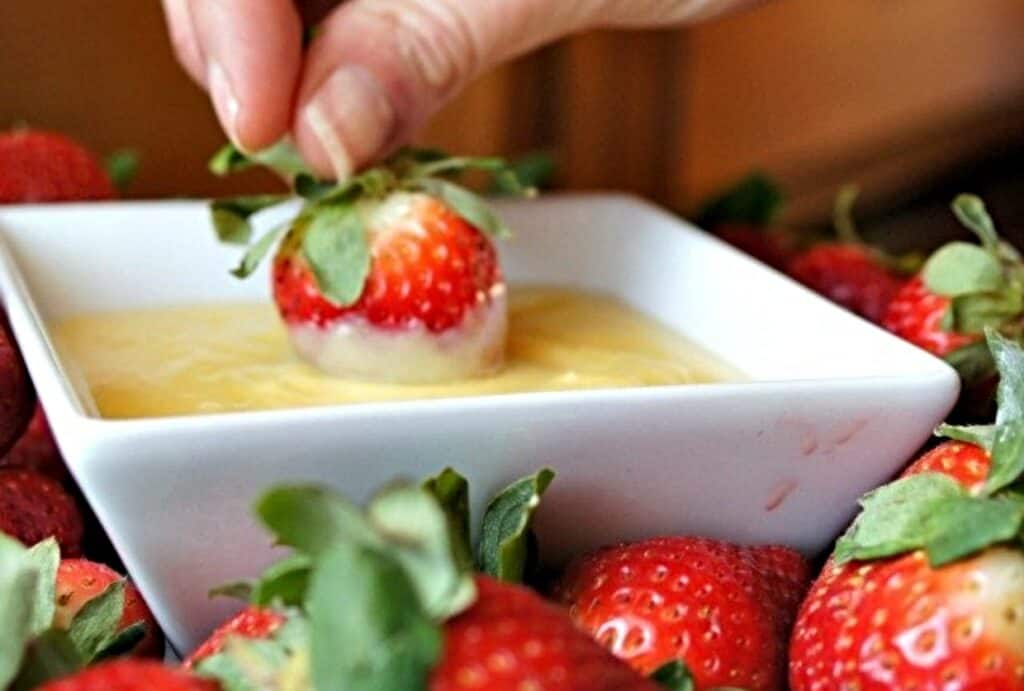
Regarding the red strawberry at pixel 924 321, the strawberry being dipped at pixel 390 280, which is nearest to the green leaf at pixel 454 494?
the strawberry being dipped at pixel 390 280

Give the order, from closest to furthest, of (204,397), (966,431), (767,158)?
(966,431) → (204,397) → (767,158)

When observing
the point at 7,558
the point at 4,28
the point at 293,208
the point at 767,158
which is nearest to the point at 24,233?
the point at 293,208

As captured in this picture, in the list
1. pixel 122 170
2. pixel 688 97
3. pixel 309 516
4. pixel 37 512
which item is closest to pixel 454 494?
pixel 309 516

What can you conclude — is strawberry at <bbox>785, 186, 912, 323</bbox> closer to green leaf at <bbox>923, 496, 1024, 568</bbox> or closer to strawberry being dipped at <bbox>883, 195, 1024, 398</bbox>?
strawberry being dipped at <bbox>883, 195, 1024, 398</bbox>

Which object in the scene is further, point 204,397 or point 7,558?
point 204,397

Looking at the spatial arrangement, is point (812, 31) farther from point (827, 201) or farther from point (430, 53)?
point (430, 53)

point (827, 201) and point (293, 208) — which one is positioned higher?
point (293, 208)
